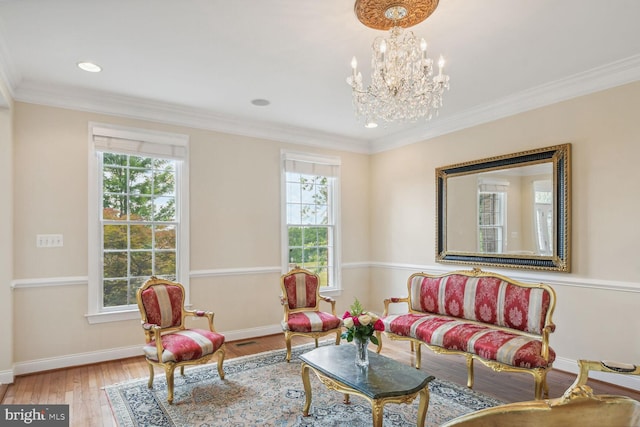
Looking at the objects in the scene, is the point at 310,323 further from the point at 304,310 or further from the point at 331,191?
the point at 331,191

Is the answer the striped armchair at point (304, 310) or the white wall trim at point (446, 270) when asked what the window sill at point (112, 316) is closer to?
the white wall trim at point (446, 270)

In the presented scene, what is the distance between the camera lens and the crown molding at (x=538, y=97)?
10.6 feet

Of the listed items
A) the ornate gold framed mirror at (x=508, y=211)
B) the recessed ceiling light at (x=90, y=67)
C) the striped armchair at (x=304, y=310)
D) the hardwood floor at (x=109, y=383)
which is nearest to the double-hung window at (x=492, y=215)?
the ornate gold framed mirror at (x=508, y=211)

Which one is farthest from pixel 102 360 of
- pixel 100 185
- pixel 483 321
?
pixel 483 321

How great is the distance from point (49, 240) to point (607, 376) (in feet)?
17.4

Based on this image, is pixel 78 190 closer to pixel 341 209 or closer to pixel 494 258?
pixel 341 209

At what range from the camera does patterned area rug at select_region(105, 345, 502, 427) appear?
2.65 m

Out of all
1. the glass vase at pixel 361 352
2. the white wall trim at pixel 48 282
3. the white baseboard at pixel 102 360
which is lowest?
the white baseboard at pixel 102 360

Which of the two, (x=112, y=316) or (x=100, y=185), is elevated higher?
(x=100, y=185)

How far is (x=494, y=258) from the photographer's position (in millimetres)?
4168

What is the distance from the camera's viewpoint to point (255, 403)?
2.93 metres

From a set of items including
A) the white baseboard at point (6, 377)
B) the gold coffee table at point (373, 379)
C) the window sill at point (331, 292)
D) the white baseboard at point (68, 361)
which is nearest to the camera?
the gold coffee table at point (373, 379)

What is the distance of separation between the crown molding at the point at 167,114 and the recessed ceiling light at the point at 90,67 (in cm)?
58

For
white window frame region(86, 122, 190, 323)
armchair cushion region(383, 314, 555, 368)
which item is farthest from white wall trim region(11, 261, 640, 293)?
armchair cushion region(383, 314, 555, 368)
